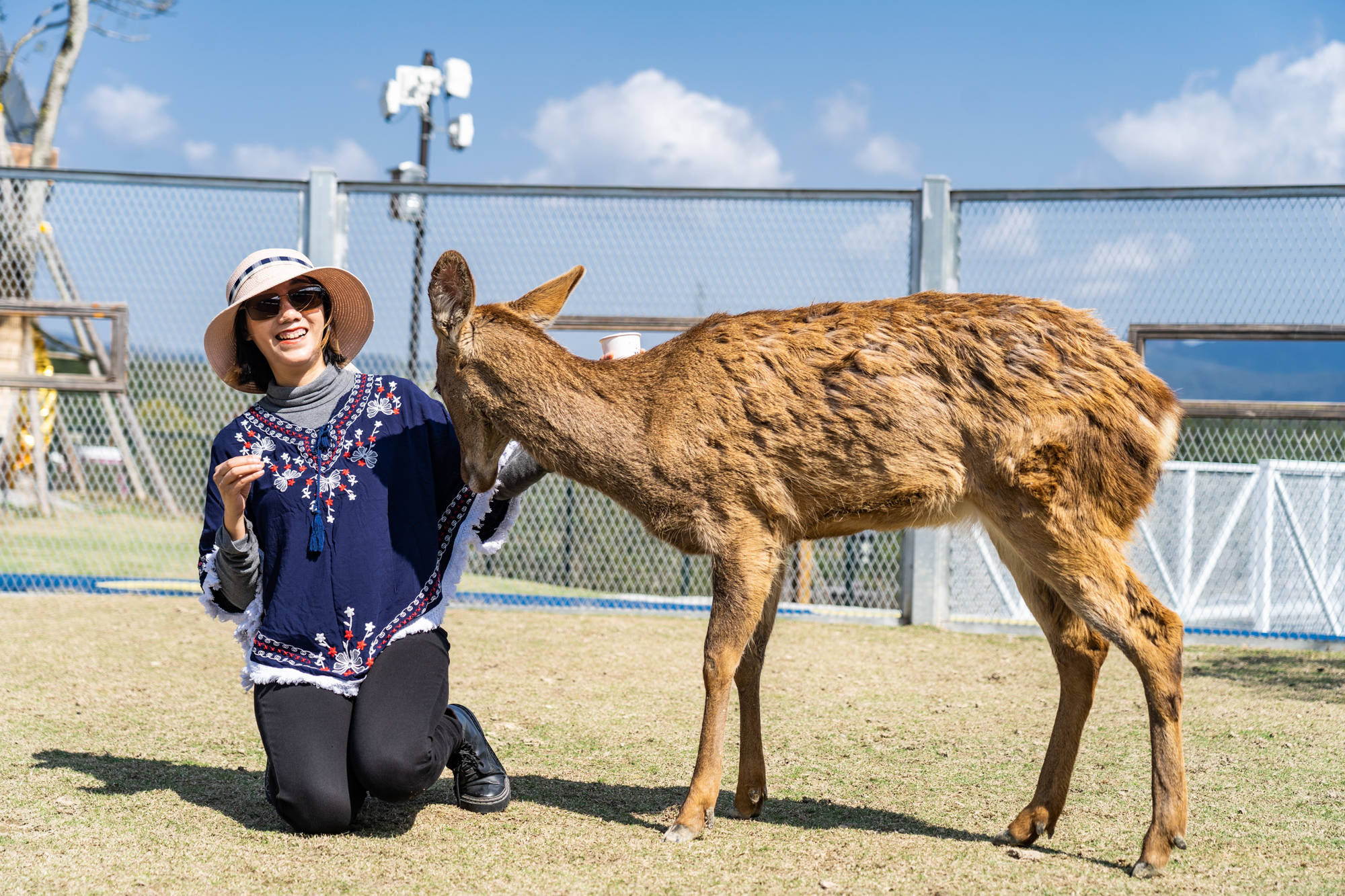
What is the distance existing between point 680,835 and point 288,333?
224cm

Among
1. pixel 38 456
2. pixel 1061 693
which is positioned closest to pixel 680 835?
pixel 1061 693

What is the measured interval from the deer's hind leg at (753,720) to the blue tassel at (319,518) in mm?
1536

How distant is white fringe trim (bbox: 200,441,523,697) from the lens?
3893 mm

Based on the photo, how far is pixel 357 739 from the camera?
375 centimetres

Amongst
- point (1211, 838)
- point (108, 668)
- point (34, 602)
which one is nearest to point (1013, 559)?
point (1211, 838)

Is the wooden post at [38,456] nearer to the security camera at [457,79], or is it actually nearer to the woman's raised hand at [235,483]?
the woman's raised hand at [235,483]

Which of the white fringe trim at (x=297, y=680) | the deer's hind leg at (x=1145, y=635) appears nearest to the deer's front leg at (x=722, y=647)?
the deer's hind leg at (x=1145, y=635)

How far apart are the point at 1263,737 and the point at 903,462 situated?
2.76m

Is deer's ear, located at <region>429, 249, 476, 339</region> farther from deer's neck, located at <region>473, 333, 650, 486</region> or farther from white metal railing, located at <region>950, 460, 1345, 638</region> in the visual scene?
white metal railing, located at <region>950, 460, 1345, 638</region>

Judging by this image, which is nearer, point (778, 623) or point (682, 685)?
point (682, 685)

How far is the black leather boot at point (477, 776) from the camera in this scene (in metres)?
3.98

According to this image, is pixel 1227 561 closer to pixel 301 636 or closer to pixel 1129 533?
pixel 1129 533

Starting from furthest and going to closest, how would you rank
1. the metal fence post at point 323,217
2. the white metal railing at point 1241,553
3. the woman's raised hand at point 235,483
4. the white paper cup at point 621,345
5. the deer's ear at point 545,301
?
the metal fence post at point 323,217 → the white metal railing at point 1241,553 → the white paper cup at point 621,345 → the deer's ear at point 545,301 → the woman's raised hand at point 235,483

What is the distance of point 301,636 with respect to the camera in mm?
3898
